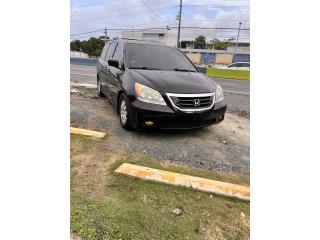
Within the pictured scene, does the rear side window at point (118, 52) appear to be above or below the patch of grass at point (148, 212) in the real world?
above

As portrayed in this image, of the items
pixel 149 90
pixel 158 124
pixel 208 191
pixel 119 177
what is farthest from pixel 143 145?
pixel 208 191

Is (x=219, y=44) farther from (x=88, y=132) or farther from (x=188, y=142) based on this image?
(x=88, y=132)

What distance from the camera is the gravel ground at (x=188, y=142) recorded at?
3.66 meters

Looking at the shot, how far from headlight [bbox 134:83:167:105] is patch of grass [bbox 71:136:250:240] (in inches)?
54.2

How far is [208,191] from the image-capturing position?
9.19ft

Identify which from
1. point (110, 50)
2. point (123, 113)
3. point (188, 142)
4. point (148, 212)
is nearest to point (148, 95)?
point (123, 113)

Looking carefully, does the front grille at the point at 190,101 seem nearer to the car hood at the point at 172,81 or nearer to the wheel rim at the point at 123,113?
the car hood at the point at 172,81

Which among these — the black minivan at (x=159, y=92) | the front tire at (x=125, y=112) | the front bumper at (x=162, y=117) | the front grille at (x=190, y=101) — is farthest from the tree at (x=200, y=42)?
the front bumper at (x=162, y=117)

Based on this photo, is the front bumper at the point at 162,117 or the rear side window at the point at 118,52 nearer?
the front bumper at the point at 162,117

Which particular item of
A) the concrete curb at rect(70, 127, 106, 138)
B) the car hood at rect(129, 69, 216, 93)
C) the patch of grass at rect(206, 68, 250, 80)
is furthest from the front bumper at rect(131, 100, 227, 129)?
the patch of grass at rect(206, 68, 250, 80)

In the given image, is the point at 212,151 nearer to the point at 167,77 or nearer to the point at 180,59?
the point at 167,77

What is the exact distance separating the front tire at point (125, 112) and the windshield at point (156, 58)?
66 centimetres

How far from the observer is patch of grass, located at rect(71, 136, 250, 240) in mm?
2137

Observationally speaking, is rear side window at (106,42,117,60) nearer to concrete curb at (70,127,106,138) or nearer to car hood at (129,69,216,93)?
car hood at (129,69,216,93)
